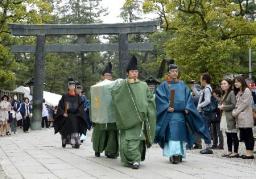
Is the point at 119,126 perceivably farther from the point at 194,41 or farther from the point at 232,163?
the point at 194,41

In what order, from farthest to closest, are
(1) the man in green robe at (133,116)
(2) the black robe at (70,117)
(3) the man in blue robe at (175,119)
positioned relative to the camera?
(2) the black robe at (70,117)
(3) the man in blue robe at (175,119)
(1) the man in green robe at (133,116)

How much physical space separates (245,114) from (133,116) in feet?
A: 8.48

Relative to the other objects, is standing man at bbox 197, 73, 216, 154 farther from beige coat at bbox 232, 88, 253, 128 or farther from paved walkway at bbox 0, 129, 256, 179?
beige coat at bbox 232, 88, 253, 128

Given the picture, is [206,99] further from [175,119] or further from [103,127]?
[103,127]

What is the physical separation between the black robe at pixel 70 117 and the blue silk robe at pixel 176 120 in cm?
415

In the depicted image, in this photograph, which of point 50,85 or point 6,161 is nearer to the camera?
point 6,161

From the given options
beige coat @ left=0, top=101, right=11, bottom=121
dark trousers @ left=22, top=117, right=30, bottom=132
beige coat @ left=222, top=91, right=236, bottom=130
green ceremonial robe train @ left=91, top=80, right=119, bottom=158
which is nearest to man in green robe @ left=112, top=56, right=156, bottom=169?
green ceremonial robe train @ left=91, top=80, right=119, bottom=158

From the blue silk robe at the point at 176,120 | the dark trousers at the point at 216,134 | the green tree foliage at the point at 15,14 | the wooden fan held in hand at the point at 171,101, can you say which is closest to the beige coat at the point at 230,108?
the blue silk robe at the point at 176,120

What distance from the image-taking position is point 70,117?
44.5 feet

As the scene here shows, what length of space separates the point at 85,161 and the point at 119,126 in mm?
1332

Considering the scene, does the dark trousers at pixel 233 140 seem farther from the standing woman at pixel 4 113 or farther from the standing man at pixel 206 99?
the standing woman at pixel 4 113

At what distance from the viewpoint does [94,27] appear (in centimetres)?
2533

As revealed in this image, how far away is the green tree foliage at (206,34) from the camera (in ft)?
76.4

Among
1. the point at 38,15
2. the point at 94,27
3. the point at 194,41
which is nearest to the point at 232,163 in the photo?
the point at 194,41
